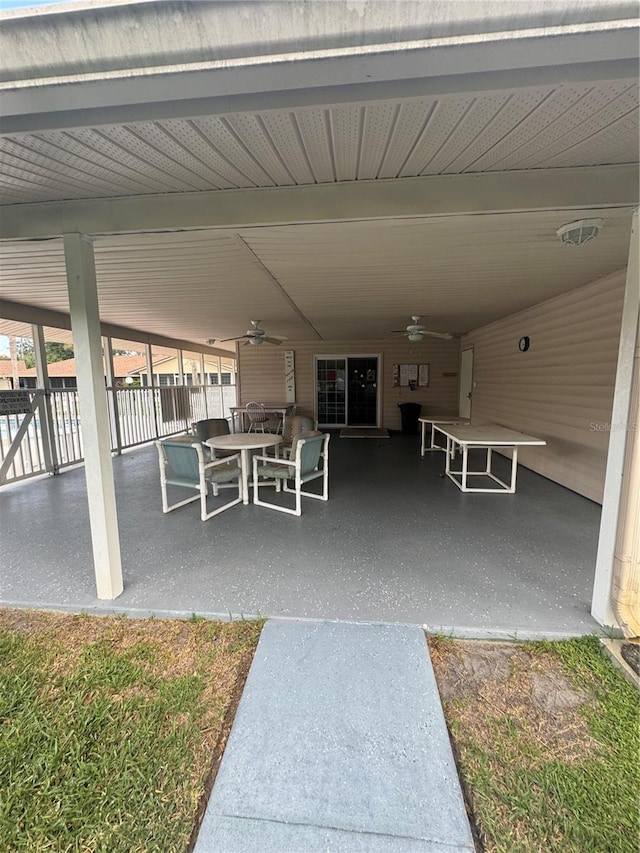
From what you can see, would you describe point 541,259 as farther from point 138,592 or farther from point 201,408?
point 201,408

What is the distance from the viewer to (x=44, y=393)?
5.10 meters

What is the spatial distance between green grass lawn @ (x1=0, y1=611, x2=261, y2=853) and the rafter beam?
93.9 inches

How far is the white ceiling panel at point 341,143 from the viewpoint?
51.8 inches

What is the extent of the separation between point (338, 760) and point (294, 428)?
360 cm

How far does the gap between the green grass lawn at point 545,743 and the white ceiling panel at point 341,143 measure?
95.1 inches

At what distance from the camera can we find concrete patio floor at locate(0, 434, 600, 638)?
2119mm

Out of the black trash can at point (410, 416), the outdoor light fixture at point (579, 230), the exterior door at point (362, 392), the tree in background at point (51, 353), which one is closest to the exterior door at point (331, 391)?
the exterior door at point (362, 392)

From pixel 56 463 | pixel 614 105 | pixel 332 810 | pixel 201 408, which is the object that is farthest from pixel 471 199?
pixel 201 408

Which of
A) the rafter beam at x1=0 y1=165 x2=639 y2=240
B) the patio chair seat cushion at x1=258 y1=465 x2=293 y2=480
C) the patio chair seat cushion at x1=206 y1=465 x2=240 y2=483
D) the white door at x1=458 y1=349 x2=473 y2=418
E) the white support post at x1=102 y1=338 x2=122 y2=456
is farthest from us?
the white door at x1=458 y1=349 x2=473 y2=418

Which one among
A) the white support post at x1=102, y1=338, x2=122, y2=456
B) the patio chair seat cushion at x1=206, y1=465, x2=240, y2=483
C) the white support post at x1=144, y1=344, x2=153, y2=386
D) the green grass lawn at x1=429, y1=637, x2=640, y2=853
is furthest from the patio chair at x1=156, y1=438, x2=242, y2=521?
the white support post at x1=144, y1=344, x2=153, y2=386

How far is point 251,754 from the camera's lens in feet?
4.26

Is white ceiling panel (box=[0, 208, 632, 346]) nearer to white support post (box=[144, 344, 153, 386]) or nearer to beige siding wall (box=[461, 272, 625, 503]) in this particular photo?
beige siding wall (box=[461, 272, 625, 503])

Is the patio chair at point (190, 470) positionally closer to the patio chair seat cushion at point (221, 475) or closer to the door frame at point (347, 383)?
the patio chair seat cushion at point (221, 475)

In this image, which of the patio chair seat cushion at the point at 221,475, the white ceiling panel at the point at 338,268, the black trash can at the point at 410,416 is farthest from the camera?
the black trash can at the point at 410,416
